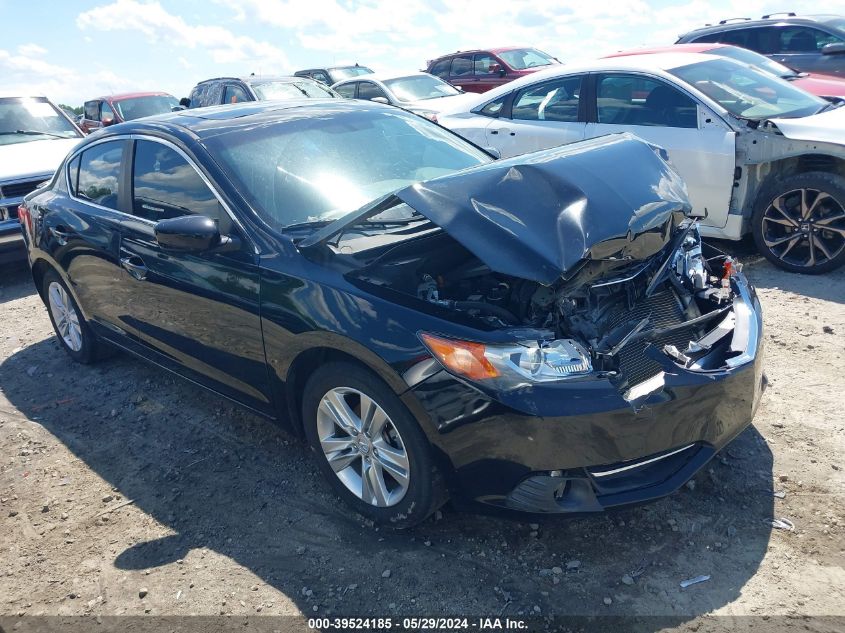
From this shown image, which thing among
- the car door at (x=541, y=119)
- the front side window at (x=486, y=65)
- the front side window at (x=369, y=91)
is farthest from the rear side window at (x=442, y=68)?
the car door at (x=541, y=119)

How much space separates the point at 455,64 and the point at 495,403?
1505 cm

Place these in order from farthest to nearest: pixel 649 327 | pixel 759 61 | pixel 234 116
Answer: pixel 759 61, pixel 234 116, pixel 649 327

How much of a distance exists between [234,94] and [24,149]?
5.42 metres

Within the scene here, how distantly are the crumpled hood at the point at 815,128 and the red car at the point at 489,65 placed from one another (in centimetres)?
999

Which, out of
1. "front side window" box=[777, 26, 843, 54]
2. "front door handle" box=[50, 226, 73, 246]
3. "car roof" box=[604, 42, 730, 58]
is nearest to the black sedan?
"front door handle" box=[50, 226, 73, 246]

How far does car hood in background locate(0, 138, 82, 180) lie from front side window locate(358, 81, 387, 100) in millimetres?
6026

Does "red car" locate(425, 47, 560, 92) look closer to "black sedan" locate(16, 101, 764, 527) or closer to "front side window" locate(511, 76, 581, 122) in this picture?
"front side window" locate(511, 76, 581, 122)

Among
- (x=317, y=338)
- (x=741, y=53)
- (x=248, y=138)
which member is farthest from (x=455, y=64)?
(x=317, y=338)

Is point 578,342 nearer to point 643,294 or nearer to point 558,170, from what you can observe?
point 643,294

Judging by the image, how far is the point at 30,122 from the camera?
29.9 feet

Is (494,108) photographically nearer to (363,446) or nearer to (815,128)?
(815,128)

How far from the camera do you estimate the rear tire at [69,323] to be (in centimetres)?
505

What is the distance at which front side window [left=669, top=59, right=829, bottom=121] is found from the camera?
5.95m

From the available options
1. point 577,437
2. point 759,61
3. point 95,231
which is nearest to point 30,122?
point 95,231
